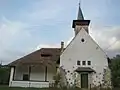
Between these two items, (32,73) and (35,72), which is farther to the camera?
(35,72)

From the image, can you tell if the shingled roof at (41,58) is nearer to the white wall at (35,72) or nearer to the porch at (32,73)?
the porch at (32,73)

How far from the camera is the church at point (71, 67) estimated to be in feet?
97.4

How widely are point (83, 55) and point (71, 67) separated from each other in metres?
2.47

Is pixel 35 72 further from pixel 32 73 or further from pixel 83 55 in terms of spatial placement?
pixel 83 55

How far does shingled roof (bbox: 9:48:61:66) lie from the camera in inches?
1218

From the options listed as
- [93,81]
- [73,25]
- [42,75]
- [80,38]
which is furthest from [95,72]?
[73,25]

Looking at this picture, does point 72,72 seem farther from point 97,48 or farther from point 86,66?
point 97,48

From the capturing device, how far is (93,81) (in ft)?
97.4

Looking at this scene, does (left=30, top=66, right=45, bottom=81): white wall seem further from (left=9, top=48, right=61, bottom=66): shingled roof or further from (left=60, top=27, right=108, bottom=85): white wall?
(left=60, top=27, right=108, bottom=85): white wall

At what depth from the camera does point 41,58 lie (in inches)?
1270

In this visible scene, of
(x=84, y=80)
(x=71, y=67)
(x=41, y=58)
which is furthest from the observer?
(x=41, y=58)

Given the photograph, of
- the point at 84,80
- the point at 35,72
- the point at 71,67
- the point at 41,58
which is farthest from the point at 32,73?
the point at 84,80

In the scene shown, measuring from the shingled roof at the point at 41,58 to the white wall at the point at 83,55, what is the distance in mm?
2321

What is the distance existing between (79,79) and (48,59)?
5.75m
